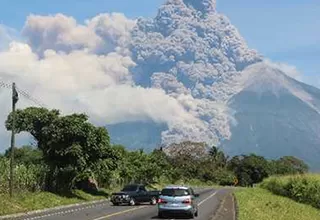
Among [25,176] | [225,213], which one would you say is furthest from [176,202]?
[25,176]

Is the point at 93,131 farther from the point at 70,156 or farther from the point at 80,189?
the point at 80,189

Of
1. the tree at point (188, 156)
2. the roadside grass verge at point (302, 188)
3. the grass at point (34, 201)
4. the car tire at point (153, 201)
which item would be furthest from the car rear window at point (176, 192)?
the tree at point (188, 156)

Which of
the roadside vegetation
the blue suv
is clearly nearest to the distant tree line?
the roadside vegetation

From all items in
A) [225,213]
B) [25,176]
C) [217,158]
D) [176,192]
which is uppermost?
[217,158]

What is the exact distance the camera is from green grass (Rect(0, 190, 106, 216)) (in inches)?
1361

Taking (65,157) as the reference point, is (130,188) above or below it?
below

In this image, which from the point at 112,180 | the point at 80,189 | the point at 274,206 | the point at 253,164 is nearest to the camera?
the point at 274,206

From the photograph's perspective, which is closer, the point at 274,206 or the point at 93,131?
the point at 274,206

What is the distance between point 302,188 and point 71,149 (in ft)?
70.7

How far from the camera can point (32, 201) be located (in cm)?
3897

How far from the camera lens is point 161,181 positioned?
103625 mm

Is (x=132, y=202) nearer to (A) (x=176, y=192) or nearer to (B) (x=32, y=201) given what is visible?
(B) (x=32, y=201)

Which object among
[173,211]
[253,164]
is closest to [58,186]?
[173,211]

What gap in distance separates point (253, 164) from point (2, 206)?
127537 millimetres
